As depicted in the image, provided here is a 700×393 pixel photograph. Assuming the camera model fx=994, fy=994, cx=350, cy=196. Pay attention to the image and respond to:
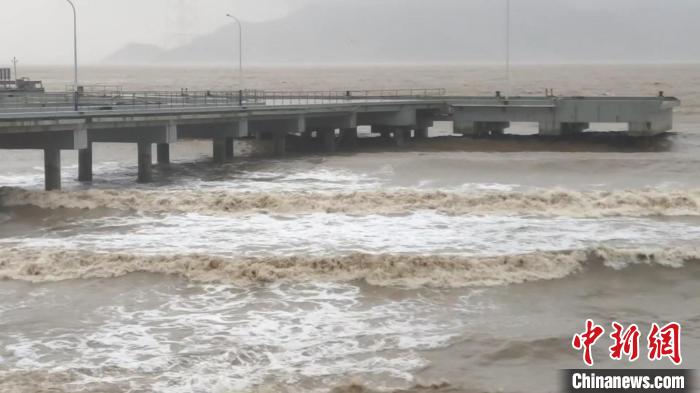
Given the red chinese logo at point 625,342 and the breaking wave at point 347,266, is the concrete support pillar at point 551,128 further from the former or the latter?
the red chinese logo at point 625,342

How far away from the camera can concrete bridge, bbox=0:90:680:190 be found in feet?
133

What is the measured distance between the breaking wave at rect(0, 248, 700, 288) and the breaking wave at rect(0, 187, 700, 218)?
28.6ft

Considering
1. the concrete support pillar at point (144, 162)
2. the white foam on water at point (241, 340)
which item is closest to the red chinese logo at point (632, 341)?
the white foam on water at point (241, 340)

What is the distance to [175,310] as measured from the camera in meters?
22.6

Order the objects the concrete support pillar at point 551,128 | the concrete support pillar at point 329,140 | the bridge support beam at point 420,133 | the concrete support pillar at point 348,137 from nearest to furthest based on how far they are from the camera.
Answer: the concrete support pillar at point 329,140, the concrete support pillar at point 348,137, the concrete support pillar at point 551,128, the bridge support beam at point 420,133

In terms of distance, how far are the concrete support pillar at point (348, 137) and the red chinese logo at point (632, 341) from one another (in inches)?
1680

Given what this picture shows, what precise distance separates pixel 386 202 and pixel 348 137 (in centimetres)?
2620

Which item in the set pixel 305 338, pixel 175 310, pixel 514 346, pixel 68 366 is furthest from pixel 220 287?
pixel 514 346

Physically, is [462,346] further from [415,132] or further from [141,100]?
[415,132]

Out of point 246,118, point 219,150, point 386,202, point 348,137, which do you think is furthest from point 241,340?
point 348,137

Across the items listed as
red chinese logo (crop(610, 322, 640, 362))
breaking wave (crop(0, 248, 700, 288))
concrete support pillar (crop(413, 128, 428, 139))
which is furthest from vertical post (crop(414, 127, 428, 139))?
red chinese logo (crop(610, 322, 640, 362))

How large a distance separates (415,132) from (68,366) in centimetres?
5211

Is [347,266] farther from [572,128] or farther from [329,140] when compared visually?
[572,128]

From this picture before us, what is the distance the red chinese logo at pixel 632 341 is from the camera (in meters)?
18.8
